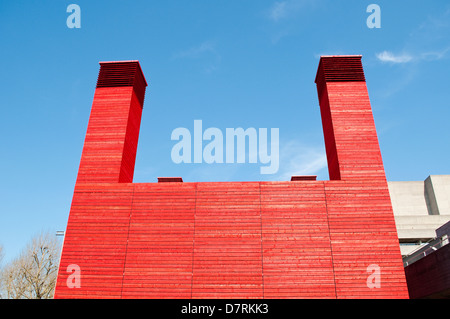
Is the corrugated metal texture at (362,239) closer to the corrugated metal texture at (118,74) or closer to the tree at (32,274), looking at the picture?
the corrugated metal texture at (118,74)

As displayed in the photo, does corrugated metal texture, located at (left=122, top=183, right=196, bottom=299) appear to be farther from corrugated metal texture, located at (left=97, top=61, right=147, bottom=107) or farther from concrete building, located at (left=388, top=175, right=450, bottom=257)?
concrete building, located at (left=388, top=175, right=450, bottom=257)

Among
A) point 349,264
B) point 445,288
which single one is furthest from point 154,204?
point 445,288

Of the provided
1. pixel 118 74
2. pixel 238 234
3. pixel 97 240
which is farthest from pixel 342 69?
pixel 97 240

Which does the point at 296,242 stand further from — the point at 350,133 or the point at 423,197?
the point at 423,197

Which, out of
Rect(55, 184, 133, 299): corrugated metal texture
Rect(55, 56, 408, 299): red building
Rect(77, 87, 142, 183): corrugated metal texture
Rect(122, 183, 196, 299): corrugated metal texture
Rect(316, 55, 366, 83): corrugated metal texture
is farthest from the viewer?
Rect(316, 55, 366, 83): corrugated metal texture

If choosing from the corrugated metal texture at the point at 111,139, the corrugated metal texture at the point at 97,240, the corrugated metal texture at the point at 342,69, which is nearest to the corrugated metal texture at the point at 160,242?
the corrugated metal texture at the point at 97,240

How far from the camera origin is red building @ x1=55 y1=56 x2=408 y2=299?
51.9 ft

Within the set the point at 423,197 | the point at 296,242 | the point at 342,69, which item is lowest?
the point at 296,242

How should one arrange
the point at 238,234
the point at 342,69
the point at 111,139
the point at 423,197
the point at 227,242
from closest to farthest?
the point at 227,242 → the point at 238,234 → the point at 111,139 → the point at 342,69 → the point at 423,197

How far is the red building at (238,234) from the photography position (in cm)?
1583

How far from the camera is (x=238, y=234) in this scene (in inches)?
663

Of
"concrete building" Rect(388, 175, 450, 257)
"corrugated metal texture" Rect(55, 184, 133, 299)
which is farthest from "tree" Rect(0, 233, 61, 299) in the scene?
"concrete building" Rect(388, 175, 450, 257)

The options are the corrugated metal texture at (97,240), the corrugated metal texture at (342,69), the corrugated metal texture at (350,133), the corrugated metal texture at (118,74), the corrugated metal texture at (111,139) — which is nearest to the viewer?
the corrugated metal texture at (97,240)

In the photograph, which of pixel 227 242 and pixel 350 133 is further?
pixel 350 133
